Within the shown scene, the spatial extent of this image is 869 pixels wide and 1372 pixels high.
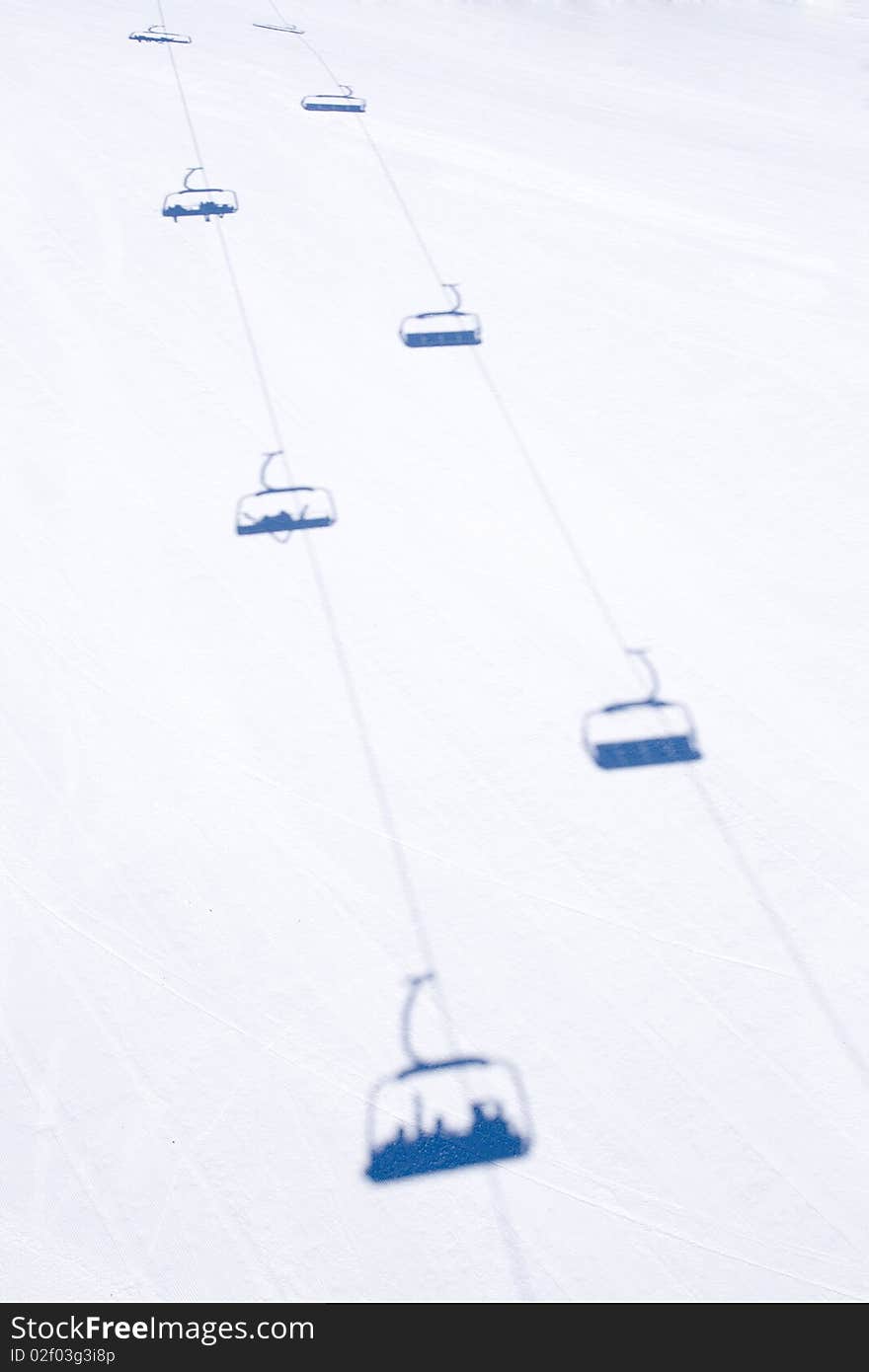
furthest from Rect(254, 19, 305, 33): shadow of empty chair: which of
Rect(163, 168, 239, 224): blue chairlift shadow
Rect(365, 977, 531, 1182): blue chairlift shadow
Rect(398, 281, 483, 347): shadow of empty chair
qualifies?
Rect(365, 977, 531, 1182): blue chairlift shadow

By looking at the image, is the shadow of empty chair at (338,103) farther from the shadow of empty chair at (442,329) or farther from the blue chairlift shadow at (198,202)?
the shadow of empty chair at (442,329)

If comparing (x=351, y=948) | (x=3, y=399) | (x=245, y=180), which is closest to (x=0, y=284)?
(x=3, y=399)

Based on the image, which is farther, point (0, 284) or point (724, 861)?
point (0, 284)

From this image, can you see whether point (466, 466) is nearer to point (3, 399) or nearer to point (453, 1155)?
point (3, 399)

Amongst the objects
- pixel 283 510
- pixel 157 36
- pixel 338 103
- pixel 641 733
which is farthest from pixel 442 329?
pixel 157 36

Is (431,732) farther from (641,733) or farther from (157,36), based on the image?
(157,36)

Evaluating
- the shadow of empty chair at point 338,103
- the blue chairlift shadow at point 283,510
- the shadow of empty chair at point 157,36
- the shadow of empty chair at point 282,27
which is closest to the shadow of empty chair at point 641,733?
the blue chairlift shadow at point 283,510
